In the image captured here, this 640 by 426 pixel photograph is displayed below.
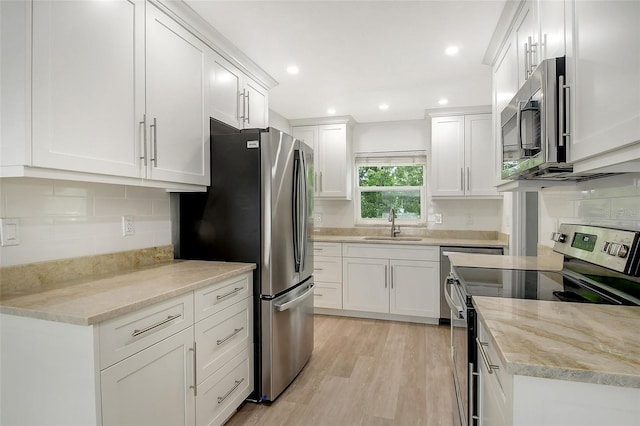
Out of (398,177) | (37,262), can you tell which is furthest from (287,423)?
(398,177)

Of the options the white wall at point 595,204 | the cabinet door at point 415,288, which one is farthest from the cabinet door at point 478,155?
the white wall at point 595,204

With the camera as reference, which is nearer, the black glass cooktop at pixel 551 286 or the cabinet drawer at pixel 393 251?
the black glass cooktop at pixel 551 286

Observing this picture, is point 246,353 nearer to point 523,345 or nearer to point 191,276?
point 191,276

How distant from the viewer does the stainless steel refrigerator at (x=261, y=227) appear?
2180 mm

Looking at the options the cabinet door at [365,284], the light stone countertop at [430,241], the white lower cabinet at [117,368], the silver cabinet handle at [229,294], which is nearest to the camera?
the white lower cabinet at [117,368]

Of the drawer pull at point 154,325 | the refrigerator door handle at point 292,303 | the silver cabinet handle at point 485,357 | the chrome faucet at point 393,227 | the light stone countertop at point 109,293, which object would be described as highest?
the chrome faucet at point 393,227

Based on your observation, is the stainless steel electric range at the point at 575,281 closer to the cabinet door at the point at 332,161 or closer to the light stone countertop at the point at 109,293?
the light stone countertop at the point at 109,293

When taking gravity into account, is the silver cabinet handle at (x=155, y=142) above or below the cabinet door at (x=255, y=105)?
below

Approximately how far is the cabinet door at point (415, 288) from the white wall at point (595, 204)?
147cm

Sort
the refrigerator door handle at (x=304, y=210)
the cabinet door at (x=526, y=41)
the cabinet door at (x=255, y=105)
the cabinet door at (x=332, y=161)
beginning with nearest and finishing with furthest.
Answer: the cabinet door at (x=526, y=41)
the refrigerator door handle at (x=304, y=210)
the cabinet door at (x=255, y=105)
the cabinet door at (x=332, y=161)

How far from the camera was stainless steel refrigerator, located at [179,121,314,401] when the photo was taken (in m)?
2.18

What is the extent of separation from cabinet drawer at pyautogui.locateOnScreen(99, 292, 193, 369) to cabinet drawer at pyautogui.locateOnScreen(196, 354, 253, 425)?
1.35 feet

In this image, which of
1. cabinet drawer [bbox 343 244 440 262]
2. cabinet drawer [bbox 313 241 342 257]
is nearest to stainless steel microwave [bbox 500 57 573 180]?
cabinet drawer [bbox 343 244 440 262]

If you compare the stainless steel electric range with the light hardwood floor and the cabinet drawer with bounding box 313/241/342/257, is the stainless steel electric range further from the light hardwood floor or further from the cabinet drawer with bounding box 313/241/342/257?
the cabinet drawer with bounding box 313/241/342/257
